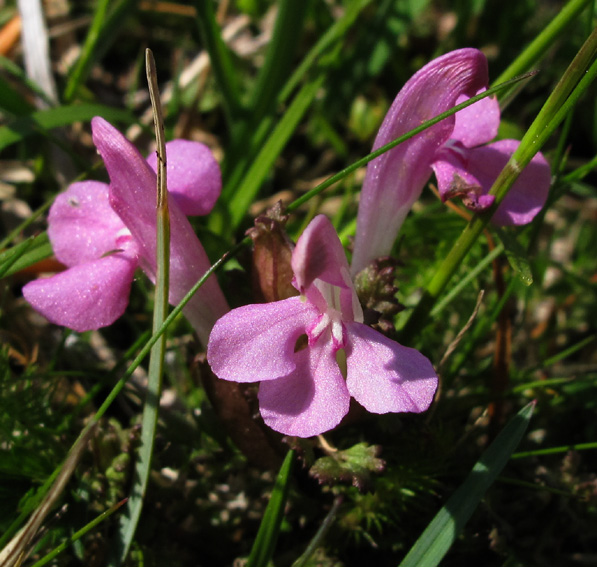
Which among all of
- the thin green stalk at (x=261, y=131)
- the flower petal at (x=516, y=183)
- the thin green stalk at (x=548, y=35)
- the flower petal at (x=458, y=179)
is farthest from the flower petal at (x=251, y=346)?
the thin green stalk at (x=261, y=131)

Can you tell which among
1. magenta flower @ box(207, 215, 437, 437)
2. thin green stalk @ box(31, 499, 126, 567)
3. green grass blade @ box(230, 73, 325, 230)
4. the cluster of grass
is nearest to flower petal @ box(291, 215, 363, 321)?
magenta flower @ box(207, 215, 437, 437)

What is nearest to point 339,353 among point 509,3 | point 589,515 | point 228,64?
point 589,515

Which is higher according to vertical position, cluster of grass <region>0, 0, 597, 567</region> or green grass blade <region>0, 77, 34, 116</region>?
green grass blade <region>0, 77, 34, 116</region>

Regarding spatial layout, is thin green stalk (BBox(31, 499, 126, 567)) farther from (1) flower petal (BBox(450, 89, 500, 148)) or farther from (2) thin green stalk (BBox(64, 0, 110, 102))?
(2) thin green stalk (BBox(64, 0, 110, 102))

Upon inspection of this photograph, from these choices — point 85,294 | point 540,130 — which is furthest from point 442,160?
point 85,294

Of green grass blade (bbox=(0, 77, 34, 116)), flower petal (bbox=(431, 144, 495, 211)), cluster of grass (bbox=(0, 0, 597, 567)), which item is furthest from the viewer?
green grass blade (bbox=(0, 77, 34, 116))
